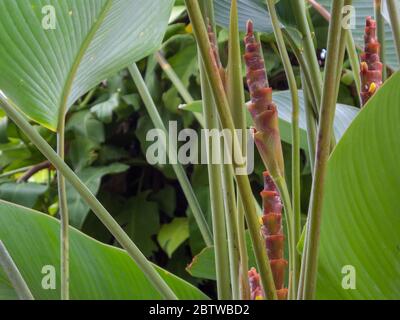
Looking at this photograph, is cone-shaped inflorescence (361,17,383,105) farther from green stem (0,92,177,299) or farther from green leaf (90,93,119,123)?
green leaf (90,93,119,123)

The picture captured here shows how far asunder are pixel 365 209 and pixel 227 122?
0.35 feet

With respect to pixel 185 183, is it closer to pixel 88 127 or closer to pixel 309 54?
pixel 309 54

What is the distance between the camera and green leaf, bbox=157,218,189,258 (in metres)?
1.11

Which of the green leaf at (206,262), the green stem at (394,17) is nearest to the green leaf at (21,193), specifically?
the green leaf at (206,262)

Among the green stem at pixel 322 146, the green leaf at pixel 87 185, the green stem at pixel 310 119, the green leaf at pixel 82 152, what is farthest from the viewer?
the green leaf at pixel 82 152

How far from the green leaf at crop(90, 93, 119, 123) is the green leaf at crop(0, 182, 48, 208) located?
18 centimetres

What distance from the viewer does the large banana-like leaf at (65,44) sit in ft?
1.04

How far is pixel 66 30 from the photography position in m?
0.33

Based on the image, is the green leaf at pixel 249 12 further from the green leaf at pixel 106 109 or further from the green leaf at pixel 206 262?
the green leaf at pixel 106 109

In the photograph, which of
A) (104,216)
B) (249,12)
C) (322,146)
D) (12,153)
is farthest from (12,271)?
(12,153)

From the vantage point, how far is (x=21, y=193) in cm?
112

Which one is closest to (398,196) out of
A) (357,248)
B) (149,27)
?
(357,248)

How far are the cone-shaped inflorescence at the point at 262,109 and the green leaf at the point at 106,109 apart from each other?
2.84ft
